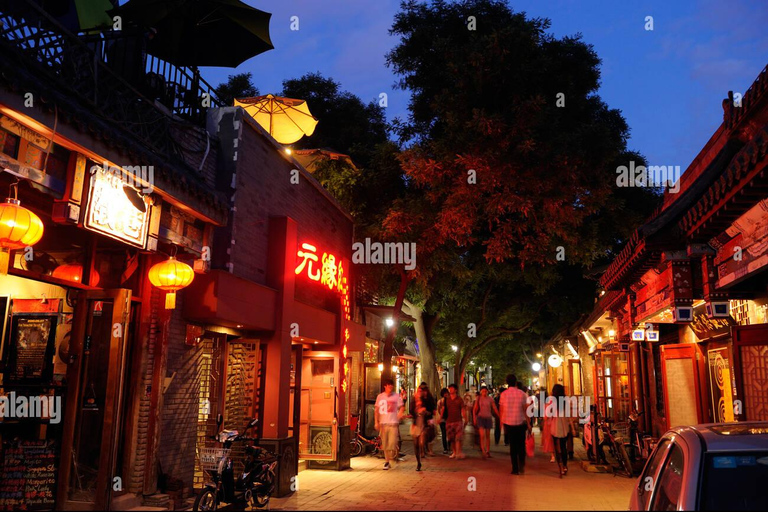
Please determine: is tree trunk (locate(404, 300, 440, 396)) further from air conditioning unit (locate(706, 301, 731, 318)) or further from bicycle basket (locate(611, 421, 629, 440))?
air conditioning unit (locate(706, 301, 731, 318))

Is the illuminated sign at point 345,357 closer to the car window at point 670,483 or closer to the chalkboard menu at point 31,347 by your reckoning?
the chalkboard menu at point 31,347

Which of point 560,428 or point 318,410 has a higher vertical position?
point 318,410

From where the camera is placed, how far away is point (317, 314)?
43.9 feet

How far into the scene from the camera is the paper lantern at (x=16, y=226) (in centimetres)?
569

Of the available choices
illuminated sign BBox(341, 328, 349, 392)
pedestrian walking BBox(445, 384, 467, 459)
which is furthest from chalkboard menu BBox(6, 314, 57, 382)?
pedestrian walking BBox(445, 384, 467, 459)

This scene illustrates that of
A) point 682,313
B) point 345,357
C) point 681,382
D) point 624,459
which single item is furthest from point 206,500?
point 681,382

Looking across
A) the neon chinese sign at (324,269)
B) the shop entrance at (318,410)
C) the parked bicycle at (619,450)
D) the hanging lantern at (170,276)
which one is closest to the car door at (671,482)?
the hanging lantern at (170,276)

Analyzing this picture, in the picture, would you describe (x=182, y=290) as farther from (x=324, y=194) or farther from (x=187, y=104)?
(x=324, y=194)

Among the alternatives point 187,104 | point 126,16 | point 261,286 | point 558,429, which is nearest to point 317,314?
point 261,286

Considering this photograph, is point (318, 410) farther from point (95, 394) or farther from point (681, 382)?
point (681, 382)

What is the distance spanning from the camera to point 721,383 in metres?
11.4

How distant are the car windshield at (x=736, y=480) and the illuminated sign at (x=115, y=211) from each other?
631 cm

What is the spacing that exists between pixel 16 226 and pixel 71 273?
228cm

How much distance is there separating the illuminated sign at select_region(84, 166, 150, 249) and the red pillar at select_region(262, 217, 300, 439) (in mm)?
4056
